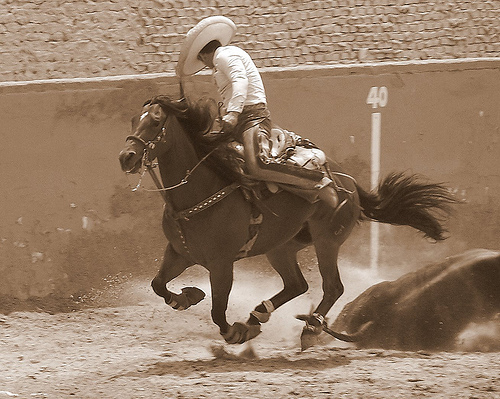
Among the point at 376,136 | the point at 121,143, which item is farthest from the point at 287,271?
the point at 121,143

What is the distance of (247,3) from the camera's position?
1027 cm

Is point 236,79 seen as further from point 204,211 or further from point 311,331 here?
point 311,331

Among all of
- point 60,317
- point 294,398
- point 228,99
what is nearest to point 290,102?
point 228,99

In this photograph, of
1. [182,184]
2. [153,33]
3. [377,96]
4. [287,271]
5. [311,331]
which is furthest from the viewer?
[153,33]

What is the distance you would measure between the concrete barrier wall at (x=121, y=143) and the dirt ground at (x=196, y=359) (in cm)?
38

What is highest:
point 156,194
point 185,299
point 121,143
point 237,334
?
point 121,143

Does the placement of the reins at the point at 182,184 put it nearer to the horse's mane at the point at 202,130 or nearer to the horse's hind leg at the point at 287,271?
the horse's mane at the point at 202,130

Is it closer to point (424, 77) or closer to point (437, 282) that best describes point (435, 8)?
point (424, 77)

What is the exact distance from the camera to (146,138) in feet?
19.4

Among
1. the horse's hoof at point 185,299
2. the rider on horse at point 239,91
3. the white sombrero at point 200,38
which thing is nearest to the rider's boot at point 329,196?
the rider on horse at point 239,91

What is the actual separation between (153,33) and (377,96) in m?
3.21

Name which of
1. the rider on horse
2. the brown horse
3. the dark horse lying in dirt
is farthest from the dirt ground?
the rider on horse

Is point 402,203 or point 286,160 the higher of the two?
point 286,160

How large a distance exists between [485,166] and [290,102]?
80.7 inches
